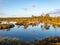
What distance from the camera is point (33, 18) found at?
5362 cm

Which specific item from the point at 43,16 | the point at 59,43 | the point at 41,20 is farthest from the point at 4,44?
the point at 41,20

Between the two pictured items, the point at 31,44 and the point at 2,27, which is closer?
the point at 31,44

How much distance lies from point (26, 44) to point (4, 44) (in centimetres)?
238

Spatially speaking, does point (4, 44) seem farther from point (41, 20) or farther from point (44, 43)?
point (41, 20)

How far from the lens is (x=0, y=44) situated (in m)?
16.7

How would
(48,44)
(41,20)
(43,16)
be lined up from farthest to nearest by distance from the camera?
(41,20) → (43,16) → (48,44)

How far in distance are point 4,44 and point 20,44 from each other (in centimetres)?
173

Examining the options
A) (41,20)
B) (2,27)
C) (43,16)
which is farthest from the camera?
(41,20)

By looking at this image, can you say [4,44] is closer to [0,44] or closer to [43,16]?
[0,44]

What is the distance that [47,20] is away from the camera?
45.4m

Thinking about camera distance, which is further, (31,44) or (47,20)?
(47,20)

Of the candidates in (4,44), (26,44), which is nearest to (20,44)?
(26,44)

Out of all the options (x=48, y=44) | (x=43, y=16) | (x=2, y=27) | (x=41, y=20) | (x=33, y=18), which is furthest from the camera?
(x=33, y=18)

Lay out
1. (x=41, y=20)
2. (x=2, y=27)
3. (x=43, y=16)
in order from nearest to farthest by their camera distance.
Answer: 1. (x=2, y=27)
2. (x=43, y=16)
3. (x=41, y=20)
